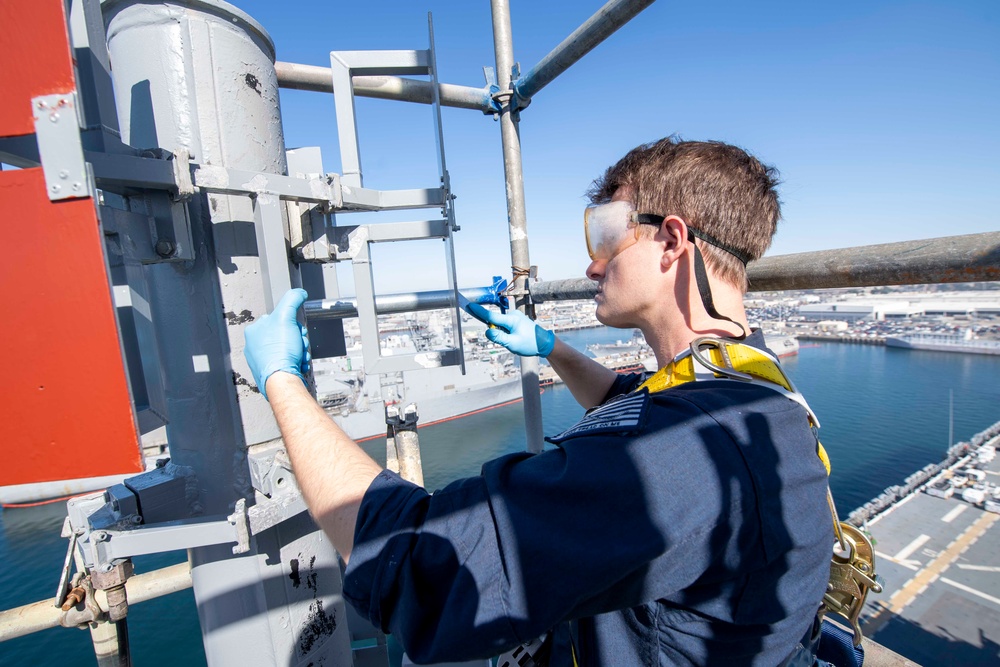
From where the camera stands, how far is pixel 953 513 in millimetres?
14656

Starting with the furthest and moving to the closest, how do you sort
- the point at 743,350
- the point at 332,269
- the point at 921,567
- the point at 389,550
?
the point at 921,567
the point at 332,269
the point at 743,350
the point at 389,550

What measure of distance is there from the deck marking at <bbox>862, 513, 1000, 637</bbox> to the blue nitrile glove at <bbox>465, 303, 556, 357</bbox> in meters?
13.6

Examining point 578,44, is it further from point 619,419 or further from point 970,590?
point 970,590

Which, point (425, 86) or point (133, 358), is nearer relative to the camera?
point (133, 358)

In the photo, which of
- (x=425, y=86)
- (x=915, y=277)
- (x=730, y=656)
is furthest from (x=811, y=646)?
(x=425, y=86)

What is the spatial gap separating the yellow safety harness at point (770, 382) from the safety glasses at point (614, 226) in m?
0.48

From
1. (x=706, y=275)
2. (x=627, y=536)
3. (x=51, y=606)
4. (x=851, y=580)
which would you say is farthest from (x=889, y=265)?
(x=51, y=606)

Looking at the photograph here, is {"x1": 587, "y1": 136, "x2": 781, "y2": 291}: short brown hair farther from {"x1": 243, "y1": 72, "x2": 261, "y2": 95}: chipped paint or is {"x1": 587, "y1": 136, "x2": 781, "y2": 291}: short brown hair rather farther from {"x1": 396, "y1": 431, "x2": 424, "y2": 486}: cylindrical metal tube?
{"x1": 396, "y1": 431, "x2": 424, "y2": 486}: cylindrical metal tube

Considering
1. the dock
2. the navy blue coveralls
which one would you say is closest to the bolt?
the navy blue coveralls

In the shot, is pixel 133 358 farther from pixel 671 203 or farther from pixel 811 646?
pixel 811 646

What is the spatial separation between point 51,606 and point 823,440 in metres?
25.4

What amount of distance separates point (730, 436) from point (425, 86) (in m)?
2.83

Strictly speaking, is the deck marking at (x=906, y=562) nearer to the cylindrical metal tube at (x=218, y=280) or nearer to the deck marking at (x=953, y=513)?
the deck marking at (x=953, y=513)

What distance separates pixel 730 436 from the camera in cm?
92
